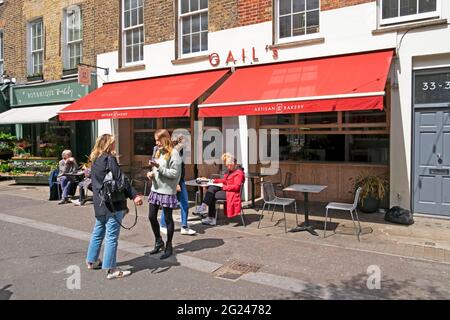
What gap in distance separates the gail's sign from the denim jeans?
4791 mm

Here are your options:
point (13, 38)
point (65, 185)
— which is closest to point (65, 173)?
point (65, 185)

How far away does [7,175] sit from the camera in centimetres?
1442

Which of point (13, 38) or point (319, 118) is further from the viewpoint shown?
point (13, 38)

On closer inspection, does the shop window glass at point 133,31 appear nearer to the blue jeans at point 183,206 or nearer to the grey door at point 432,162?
the blue jeans at point 183,206

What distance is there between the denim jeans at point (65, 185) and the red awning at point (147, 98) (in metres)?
1.74

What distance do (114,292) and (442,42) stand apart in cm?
709

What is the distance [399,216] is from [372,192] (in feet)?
2.87

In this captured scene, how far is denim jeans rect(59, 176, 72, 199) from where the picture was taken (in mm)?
9987

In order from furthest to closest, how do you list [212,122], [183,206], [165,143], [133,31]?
1. [133,31]
2. [212,122]
3. [183,206]
4. [165,143]

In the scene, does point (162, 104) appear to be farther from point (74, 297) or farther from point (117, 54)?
point (74, 297)

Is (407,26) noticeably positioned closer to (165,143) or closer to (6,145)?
(165,143)

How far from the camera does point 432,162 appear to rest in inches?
303

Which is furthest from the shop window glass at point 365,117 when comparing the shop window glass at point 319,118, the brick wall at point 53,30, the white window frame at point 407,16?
the brick wall at point 53,30

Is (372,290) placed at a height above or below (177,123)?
below
